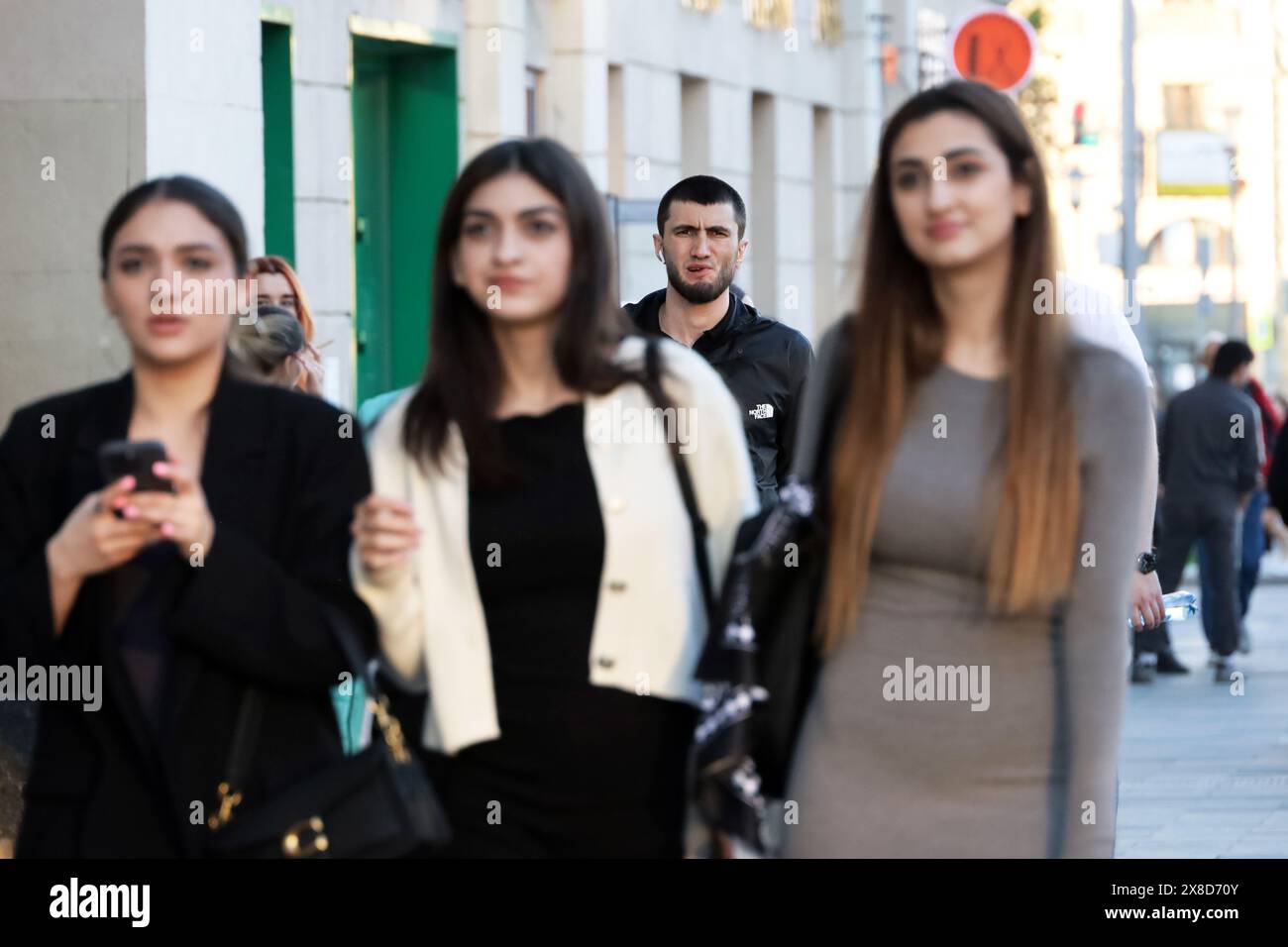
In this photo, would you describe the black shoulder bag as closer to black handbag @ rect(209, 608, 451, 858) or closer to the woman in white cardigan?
the woman in white cardigan

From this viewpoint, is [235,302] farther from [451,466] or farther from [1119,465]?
[1119,465]

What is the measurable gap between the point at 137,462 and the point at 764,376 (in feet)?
17.6

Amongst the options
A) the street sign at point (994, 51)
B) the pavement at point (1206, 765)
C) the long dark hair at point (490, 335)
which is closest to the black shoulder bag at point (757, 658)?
the long dark hair at point (490, 335)

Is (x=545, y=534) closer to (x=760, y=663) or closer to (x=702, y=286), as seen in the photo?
(x=760, y=663)

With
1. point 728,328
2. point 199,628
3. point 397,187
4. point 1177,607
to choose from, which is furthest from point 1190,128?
point 199,628

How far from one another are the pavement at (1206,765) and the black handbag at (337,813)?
6591mm

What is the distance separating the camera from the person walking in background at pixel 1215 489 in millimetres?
18656

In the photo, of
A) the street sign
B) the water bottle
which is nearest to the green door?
the street sign

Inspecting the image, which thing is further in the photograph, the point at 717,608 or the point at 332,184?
the point at 332,184

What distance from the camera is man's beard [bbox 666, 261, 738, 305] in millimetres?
9680

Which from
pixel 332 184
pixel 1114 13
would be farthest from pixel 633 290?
pixel 1114 13

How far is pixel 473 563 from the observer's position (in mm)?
4758

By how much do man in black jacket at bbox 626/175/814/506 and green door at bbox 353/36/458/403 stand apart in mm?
8667
